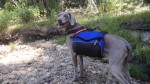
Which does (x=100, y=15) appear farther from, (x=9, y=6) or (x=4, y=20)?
(x=9, y=6)

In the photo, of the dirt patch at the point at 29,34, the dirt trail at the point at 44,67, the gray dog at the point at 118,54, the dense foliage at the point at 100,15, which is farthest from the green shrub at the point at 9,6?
the gray dog at the point at 118,54

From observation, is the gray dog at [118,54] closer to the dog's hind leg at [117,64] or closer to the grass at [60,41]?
the dog's hind leg at [117,64]

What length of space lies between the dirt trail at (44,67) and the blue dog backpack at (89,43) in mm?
1012

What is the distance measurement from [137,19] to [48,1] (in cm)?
527

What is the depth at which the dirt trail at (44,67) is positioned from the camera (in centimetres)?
696

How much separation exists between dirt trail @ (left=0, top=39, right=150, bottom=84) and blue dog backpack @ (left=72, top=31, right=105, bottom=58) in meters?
1.01

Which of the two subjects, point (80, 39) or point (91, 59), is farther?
point (91, 59)

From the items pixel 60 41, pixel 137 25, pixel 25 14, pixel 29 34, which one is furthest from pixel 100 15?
pixel 25 14

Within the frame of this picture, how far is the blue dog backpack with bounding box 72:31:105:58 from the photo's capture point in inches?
231

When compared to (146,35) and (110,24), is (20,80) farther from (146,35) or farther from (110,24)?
(146,35)

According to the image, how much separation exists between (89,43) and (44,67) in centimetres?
231

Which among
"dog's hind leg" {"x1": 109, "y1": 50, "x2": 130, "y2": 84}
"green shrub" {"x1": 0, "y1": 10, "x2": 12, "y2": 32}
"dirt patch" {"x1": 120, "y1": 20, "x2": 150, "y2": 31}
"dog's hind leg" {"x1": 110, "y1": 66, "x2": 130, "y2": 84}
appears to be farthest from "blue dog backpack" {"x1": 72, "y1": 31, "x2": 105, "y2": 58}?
"green shrub" {"x1": 0, "y1": 10, "x2": 12, "y2": 32}

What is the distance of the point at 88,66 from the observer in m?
7.64

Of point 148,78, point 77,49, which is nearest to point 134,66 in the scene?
point 148,78
